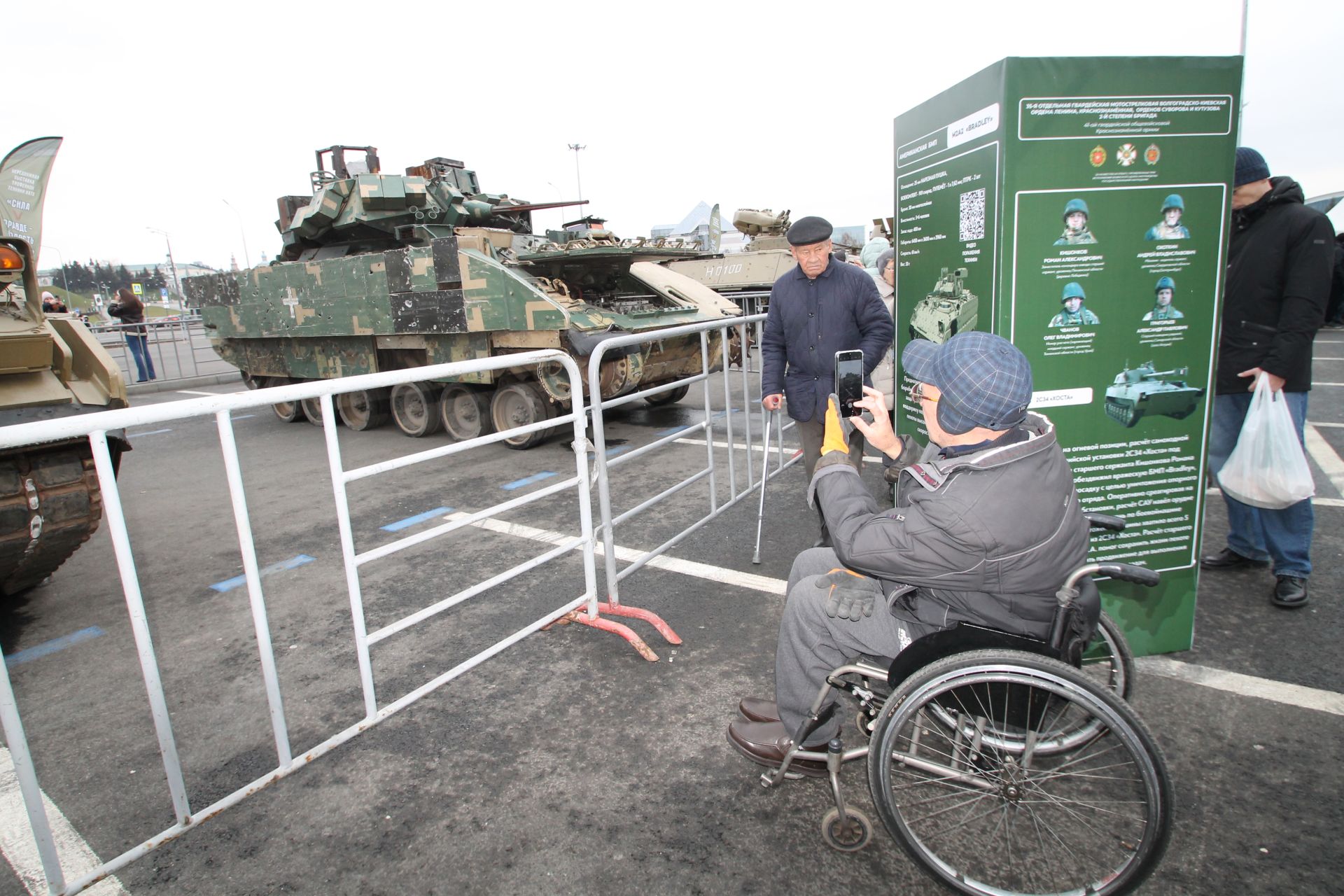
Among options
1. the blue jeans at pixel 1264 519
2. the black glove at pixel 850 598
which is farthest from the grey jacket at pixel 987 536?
the blue jeans at pixel 1264 519

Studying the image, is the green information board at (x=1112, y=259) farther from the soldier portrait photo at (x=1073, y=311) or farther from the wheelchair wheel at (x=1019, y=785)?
the wheelchair wheel at (x=1019, y=785)

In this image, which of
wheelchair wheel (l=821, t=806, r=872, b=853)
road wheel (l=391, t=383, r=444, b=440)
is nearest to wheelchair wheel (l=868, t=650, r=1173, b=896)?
wheelchair wheel (l=821, t=806, r=872, b=853)

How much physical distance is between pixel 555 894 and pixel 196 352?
26.6m

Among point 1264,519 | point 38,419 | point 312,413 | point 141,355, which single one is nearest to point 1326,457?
point 1264,519

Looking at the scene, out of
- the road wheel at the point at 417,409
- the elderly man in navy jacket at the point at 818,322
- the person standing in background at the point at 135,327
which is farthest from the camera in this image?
the person standing in background at the point at 135,327

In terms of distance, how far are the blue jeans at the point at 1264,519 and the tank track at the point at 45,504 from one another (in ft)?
17.4

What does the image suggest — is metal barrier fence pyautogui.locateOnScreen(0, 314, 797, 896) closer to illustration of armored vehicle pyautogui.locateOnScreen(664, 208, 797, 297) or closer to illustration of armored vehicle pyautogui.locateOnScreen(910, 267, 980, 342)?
illustration of armored vehicle pyautogui.locateOnScreen(910, 267, 980, 342)

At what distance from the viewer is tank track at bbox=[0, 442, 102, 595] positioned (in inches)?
139

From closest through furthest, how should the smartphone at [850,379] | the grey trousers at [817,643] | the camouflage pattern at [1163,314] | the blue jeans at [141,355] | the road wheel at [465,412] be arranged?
the grey trousers at [817,643] → the camouflage pattern at [1163,314] → the smartphone at [850,379] → the road wheel at [465,412] → the blue jeans at [141,355]

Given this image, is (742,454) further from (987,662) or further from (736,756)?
(987,662)

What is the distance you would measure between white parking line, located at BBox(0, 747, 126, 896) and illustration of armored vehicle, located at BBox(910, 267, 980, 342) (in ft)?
11.2

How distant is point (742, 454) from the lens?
7227mm

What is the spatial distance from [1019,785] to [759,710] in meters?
0.97

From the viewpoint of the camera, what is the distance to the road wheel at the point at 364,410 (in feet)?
30.7
